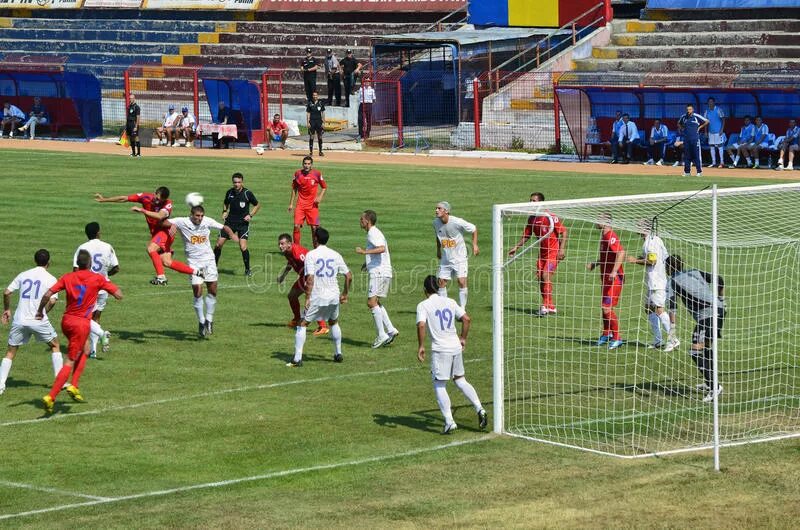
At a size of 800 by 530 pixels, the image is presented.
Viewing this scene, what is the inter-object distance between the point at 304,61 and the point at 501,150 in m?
8.56

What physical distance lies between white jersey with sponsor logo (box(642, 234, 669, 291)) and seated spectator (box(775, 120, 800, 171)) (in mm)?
20946

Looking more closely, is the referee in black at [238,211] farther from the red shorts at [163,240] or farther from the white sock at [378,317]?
the white sock at [378,317]

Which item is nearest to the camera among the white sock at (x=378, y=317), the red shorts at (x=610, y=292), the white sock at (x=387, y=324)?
the red shorts at (x=610, y=292)

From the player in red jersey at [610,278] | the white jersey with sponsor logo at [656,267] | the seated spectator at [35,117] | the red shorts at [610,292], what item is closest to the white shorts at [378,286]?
the player in red jersey at [610,278]

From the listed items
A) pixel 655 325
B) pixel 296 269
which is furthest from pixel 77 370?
pixel 655 325

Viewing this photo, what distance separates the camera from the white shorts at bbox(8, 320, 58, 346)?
1848 centimetres

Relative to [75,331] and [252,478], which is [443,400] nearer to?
[252,478]

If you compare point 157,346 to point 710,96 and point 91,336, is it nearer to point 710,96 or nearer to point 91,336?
point 91,336

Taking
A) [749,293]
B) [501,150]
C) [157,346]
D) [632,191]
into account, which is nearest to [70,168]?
[501,150]

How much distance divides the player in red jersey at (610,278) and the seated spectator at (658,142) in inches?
836

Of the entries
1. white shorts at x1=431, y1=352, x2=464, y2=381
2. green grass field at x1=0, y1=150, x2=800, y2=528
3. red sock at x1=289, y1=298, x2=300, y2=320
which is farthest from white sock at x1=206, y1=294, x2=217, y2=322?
white shorts at x1=431, y1=352, x2=464, y2=381

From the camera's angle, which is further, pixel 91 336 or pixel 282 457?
pixel 91 336

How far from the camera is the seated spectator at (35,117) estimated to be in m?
52.4

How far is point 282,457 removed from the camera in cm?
1605
